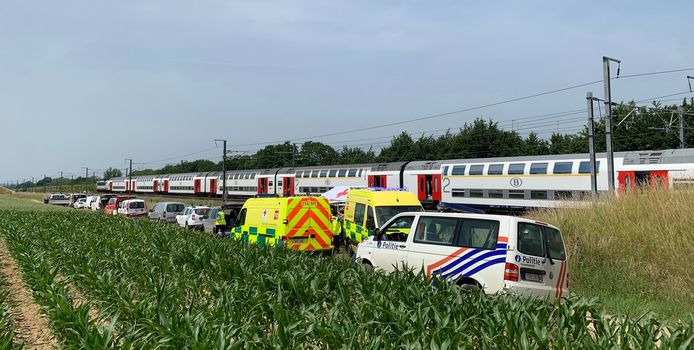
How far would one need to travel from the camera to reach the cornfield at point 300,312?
4496 mm

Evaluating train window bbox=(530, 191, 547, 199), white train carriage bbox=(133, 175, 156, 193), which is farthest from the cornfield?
white train carriage bbox=(133, 175, 156, 193)

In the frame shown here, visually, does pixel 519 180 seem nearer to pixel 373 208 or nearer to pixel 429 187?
pixel 429 187

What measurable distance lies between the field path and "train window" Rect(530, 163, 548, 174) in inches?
902

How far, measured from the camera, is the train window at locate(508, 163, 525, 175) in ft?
88.7

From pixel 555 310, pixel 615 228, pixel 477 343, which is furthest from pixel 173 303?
pixel 615 228

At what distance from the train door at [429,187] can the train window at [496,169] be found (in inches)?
172

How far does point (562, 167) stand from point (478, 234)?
19.2m

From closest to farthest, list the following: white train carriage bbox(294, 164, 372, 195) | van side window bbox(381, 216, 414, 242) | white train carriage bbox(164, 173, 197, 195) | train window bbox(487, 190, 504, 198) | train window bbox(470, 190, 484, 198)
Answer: van side window bbox(381, 216, 414, 242) → train window bbox(487, 190, 504, 198) → train window bbox(470, 190, 484, 198) → white train carriage bbox(294, 164, 372, 195) → white train carriage bbox(164, 173, 197, 195)

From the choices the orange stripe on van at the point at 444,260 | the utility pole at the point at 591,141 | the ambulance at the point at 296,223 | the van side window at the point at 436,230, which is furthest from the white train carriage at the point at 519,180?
the orange stripe on van at the point at 444,260

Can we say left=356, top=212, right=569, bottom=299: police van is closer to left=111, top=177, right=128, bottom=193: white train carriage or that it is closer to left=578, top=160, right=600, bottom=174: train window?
left=578, top=160, right=600, bottom=174: train window

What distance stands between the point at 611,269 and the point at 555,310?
6572mm

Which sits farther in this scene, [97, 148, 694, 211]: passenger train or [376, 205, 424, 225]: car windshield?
[97, 148, 694, 211]: passenger train

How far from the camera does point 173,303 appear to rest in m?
6.13

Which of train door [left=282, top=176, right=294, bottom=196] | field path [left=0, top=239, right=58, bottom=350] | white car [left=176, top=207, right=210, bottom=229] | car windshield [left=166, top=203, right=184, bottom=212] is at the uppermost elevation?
train door [left=282, top=176, right=294, bottom=196]
